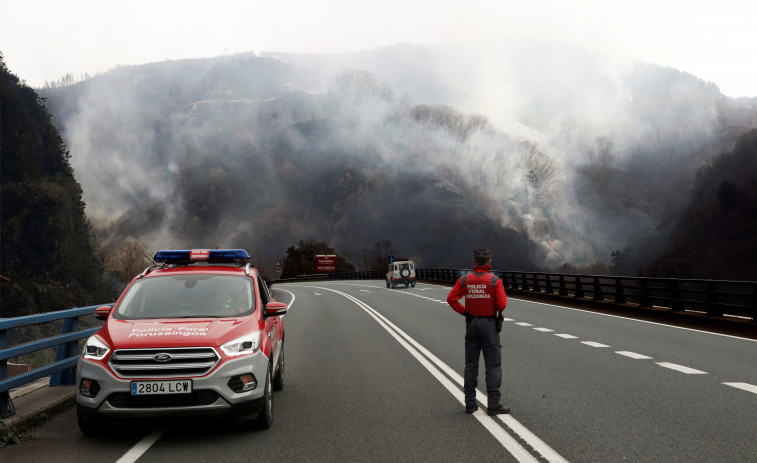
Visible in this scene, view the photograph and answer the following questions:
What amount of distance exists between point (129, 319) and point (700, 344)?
37.1ft

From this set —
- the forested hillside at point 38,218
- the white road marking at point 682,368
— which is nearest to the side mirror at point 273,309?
the white road marking at point 682,368

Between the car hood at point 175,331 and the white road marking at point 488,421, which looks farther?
the car hood at point 175,331

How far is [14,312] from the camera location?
299ft

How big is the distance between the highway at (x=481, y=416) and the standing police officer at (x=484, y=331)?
259mm

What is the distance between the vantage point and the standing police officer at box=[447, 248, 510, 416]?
23.7 feet

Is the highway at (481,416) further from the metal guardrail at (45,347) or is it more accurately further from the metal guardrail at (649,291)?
the metal guardrail at (649,291)

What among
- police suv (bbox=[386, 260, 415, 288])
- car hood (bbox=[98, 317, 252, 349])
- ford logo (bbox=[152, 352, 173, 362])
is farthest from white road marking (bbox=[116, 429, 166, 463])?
police suv (bbox=[386, 260, 415, 288])

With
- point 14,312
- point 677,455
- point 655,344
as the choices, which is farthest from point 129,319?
point 14,312

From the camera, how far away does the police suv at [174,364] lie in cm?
596

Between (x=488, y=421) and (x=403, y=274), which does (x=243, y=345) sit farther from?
(x=403, y=274)

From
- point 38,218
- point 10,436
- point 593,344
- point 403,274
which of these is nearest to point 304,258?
point 38,218

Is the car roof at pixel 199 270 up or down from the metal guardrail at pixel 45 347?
up

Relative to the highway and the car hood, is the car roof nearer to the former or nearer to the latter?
the car hood

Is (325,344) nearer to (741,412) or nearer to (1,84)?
(741,412)
